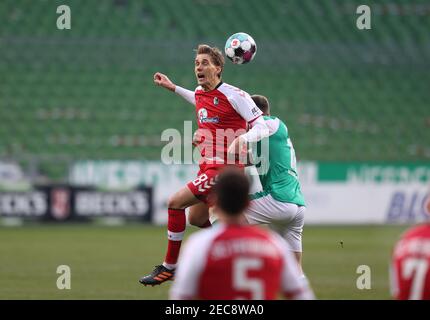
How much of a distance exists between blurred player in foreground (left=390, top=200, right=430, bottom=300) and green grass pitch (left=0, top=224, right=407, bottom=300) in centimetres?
517

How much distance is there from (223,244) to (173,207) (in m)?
4.82

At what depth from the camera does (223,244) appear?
4750 millimetres

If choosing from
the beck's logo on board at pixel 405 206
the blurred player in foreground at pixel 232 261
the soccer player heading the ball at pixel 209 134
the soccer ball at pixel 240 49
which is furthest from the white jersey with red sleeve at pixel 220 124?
the beck's logo on board at pixel 405 206

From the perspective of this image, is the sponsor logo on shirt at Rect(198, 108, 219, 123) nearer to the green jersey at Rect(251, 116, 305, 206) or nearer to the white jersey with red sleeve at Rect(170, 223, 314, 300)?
the green jersey at Rect(251, 116, 305, 206)

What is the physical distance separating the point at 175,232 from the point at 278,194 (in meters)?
1.26

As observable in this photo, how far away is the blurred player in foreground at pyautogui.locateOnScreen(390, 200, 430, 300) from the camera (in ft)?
16.8

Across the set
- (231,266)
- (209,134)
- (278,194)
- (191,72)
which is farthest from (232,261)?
(191,72)

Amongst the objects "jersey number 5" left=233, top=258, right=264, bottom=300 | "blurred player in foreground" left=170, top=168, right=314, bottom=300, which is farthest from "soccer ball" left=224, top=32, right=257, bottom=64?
"jersey number 5" left=233, top=258, right=264, bottom=300

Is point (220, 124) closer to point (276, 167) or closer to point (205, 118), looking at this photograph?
point (205, 118)

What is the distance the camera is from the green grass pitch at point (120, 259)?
1077cm

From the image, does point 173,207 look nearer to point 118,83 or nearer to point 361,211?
point 361,211

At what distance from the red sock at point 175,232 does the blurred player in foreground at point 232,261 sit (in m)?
4.67

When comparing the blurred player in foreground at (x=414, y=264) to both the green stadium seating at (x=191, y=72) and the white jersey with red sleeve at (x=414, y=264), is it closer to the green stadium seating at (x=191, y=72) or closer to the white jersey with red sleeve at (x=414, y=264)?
the white jersey with red sleeve at (x=414, y=264)
